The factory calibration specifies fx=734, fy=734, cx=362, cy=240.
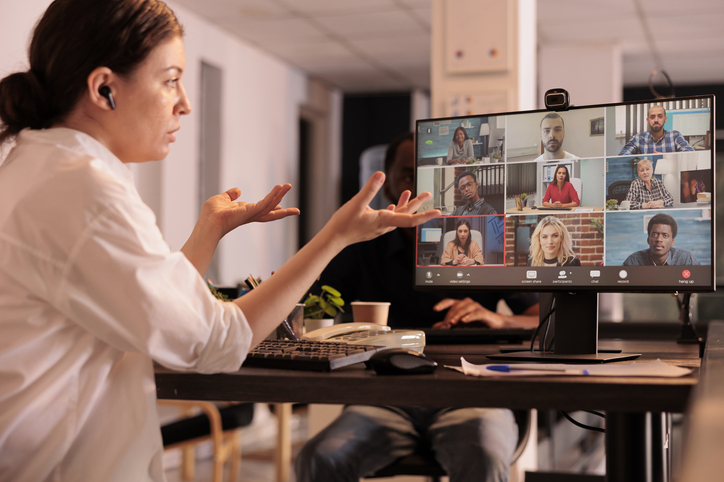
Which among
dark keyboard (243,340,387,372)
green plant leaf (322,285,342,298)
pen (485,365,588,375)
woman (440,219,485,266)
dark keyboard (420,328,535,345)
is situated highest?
woman (440,219,485,266)

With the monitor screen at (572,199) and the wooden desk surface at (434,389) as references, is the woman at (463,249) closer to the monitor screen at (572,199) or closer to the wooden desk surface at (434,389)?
the monitor screen at (572,199)

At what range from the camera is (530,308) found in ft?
7.20

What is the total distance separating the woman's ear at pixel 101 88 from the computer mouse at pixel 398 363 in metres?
0.53

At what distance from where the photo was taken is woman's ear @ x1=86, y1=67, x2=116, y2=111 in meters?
1.04

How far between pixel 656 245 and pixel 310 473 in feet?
3.04

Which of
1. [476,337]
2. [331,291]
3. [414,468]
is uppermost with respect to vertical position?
[331,291]

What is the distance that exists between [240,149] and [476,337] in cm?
405

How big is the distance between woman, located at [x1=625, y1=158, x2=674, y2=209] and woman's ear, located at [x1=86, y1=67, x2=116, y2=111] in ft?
2.79

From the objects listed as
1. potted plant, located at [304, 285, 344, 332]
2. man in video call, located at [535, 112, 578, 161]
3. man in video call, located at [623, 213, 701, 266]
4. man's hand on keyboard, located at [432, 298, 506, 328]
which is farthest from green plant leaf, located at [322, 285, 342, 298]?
man in video call, located at [623, 213, 701, 266]

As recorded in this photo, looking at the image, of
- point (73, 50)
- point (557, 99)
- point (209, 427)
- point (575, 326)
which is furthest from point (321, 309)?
point (209, 427)

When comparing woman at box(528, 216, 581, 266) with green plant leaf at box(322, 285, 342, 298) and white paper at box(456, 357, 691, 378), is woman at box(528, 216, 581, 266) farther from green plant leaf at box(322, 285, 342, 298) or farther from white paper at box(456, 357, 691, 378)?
green plant leaf at box(322, 285, 342, 298)

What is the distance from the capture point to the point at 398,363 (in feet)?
3.35

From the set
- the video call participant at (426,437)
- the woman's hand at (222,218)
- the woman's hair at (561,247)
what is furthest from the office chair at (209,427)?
the woman's hair at (561,247)

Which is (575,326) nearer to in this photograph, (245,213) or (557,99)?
(557,99)
